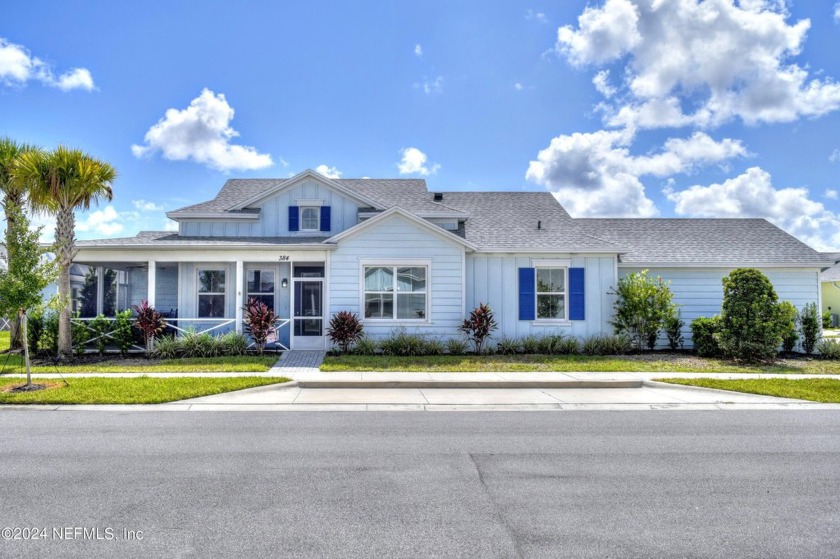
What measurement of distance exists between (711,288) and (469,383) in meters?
11.2

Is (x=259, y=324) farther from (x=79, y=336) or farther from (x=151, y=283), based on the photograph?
(x=79, y=336)

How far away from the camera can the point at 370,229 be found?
50.6 feet

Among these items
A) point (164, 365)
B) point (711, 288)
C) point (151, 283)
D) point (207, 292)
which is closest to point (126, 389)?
point (164, 365)

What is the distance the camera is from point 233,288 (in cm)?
1648

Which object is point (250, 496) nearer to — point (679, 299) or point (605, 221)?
point (679, 299)

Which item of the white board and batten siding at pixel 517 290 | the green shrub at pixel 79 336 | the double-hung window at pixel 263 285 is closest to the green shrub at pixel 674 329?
the white board and batten siding at pixel 517 290

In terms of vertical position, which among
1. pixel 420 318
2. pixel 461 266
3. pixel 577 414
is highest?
pixel 461 266

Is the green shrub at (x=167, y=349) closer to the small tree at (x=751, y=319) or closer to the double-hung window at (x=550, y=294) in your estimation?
the double-hung window at (x=550, y=294)

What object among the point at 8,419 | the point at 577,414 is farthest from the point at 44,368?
the point at 577,414

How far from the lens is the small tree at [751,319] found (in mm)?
13539

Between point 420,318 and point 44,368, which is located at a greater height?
point 420,318

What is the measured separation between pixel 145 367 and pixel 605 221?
17.9 meters

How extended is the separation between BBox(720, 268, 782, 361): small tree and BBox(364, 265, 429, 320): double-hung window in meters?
8.77

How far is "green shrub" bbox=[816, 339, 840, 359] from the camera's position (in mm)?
15289
